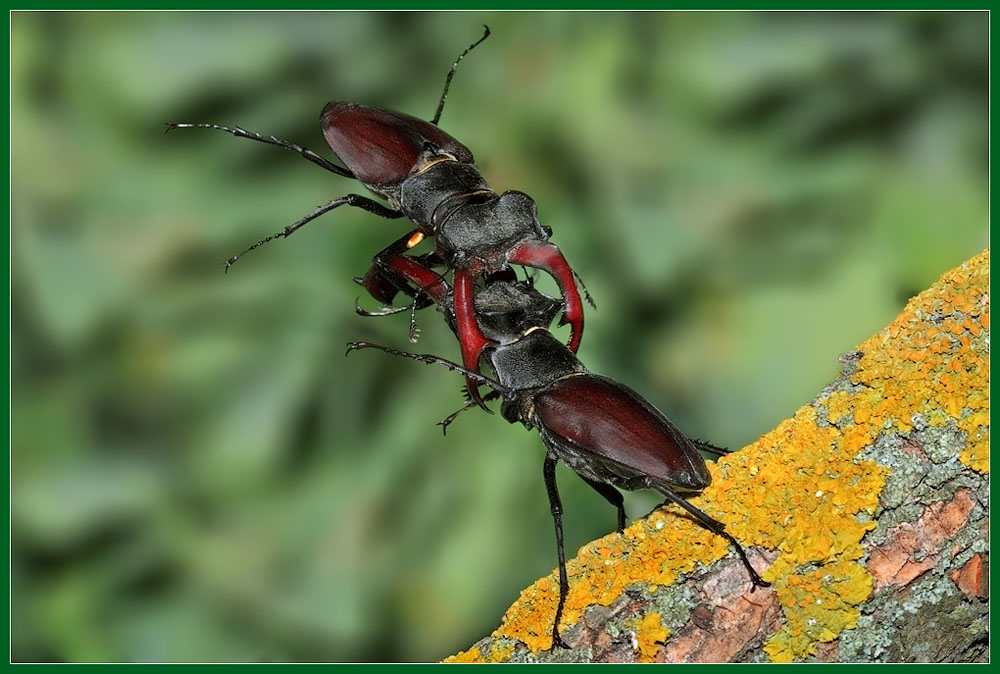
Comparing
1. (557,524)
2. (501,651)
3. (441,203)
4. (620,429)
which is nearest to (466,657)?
(501,651)

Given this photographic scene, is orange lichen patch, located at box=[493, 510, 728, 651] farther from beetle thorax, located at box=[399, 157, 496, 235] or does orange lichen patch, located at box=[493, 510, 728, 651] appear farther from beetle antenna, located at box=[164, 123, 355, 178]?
beetle antenna, located at box=[164, 123, 355, 178]

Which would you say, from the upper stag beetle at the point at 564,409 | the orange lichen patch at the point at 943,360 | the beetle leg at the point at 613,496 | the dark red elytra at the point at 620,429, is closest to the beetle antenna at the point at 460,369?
the upper stag beetle at the point at 564,409

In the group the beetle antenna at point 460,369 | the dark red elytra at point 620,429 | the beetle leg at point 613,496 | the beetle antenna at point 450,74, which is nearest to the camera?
the dark red elytra at point 620,429

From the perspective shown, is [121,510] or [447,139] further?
[447,139]

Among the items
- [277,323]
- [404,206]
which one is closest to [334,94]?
[404,206]

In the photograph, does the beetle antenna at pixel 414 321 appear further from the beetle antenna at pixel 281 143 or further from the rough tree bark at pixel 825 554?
the rough tree bark at pixel 825 554

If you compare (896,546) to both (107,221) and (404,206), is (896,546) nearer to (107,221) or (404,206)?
(404,206)

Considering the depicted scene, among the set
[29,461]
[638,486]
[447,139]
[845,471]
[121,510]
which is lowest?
[845,471]
